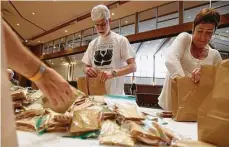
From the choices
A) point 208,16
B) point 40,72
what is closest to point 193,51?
point 208,16

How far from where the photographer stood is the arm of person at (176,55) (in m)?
1.25

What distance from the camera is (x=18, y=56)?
0.47 meters

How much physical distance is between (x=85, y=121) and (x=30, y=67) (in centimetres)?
30

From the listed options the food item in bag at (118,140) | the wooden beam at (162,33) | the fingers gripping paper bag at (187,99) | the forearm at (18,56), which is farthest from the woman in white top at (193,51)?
the wooden beam at (162,33)

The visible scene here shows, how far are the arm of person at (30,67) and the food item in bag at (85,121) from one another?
0.15 m

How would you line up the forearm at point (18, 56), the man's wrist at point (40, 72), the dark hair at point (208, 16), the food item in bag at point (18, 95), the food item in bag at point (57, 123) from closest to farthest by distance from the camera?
the forearm at point (18, 56)
the man's wrist at point (40, 72)
the food item in bag at point (57, 123)
the food item in bag at point (18, 95)
the dark hair at point (208, 16)

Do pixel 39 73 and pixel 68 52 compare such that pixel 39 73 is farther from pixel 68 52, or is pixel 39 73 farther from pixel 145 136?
pixel 68 52

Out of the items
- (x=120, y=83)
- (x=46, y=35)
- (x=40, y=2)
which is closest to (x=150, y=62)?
(x=46, y=35)

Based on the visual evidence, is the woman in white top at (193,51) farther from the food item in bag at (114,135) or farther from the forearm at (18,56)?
the forearm at (18,56)

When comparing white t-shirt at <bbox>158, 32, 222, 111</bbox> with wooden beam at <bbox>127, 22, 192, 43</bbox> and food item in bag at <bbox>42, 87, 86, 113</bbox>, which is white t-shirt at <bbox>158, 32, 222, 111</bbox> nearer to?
food item in bag at <bbox>42, 87, 86, 113</bbox>

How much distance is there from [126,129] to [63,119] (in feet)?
0.76

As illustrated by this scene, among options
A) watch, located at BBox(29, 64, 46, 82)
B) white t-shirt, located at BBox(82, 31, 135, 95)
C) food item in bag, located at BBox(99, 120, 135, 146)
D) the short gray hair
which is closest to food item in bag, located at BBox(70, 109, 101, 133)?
food item in bag, located at BBox(99, 120, 135, 146)

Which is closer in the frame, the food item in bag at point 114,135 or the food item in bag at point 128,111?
the food item in bag at point 114,135

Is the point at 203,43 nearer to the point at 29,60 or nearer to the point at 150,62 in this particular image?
the point at 29,60
